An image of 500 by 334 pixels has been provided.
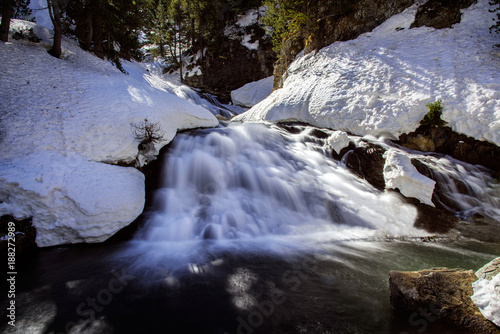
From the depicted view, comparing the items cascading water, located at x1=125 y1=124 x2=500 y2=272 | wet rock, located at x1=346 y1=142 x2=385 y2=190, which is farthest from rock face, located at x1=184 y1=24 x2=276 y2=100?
wet rock, located at x1=346 y1=142 x2=385 y2=190

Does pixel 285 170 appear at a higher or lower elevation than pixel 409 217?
higher

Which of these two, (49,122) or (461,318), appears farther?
(49,122)

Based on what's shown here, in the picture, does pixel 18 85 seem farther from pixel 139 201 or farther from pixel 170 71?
pixel 170 71

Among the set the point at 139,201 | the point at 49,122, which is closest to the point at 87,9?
the point at 49,122

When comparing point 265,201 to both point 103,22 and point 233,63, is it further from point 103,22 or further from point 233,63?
point 233,63

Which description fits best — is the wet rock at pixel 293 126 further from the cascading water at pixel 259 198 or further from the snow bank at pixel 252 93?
the snow bank at pixel 252 93

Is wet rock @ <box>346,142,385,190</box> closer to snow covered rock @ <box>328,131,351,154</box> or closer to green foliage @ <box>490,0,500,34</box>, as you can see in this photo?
snow covered rock @ <box>328,131,351,154</box>

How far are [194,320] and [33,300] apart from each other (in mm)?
2213

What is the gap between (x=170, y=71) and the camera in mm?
30109

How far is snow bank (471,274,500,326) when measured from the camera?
2.13m

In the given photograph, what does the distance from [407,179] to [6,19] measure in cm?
1447

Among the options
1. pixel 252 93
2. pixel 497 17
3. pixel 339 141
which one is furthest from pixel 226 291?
pixel 252 93

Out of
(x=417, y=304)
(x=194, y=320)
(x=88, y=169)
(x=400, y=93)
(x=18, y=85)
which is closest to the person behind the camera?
(x=417, y=304)

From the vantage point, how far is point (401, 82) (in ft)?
31.1
